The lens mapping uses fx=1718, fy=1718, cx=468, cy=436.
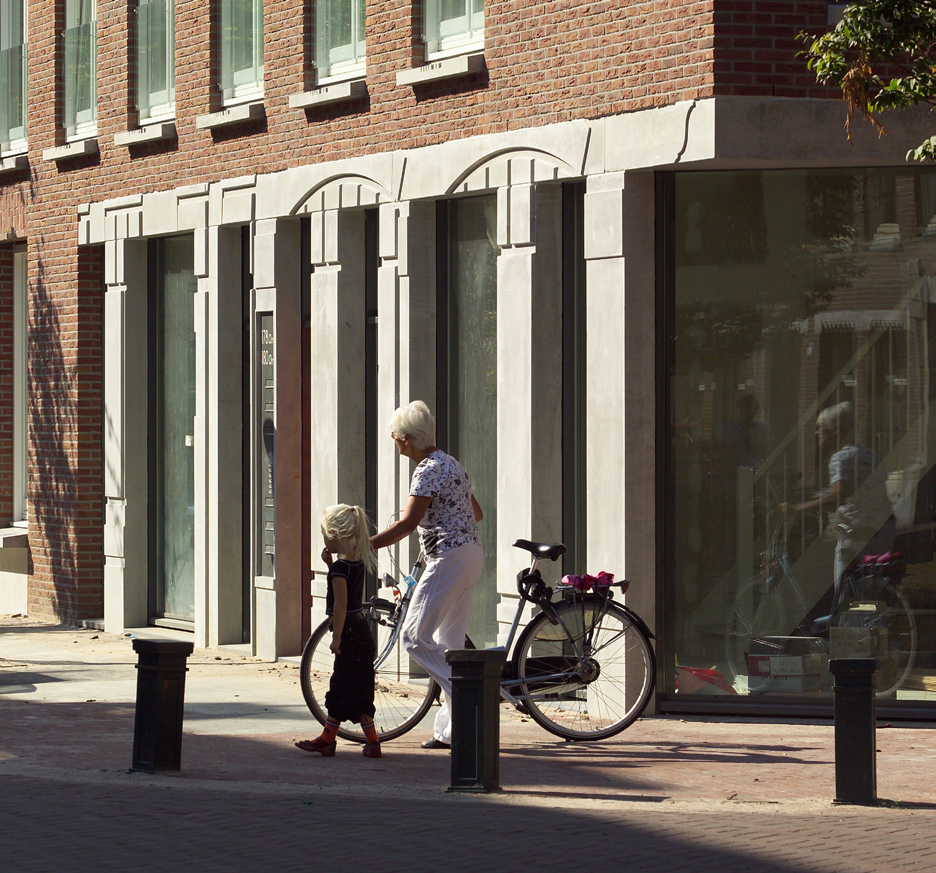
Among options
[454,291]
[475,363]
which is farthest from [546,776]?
[454,291]

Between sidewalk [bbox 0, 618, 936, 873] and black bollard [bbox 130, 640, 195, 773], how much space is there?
137 mm

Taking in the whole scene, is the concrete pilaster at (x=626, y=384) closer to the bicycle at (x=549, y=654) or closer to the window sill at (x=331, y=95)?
the bicycle at (x=549, y=654)

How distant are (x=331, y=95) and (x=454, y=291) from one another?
1989 mm

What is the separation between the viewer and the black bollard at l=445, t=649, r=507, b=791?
8281 millimetres

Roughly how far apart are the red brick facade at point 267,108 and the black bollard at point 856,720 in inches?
162

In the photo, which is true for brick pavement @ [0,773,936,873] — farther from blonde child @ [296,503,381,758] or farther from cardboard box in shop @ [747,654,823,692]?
cardboard box in shop @ [747,654,823,692]

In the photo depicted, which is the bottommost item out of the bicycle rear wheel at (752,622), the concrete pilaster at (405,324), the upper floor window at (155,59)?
the bicycle rear wheel at (752,622)

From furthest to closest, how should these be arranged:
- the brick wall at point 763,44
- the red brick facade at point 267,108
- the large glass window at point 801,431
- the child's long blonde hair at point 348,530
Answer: the large glass window at point 801,431 < the red brick facade at point 267,108 < the brick wall at point 763,44 < the child's long blonde hair at point 348,530

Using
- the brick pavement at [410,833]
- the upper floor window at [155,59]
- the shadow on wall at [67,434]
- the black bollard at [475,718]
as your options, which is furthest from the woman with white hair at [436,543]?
the shadow on wall at [67,434]

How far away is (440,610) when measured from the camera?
962 centimetres

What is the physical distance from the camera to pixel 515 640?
35.6 ft

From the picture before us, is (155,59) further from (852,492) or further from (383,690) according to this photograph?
(852,492)

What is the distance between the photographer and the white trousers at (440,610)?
957 centimetres

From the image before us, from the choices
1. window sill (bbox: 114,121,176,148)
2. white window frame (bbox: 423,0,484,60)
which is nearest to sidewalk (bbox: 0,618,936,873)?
white window frame (bbox: 423,0,484,60)
